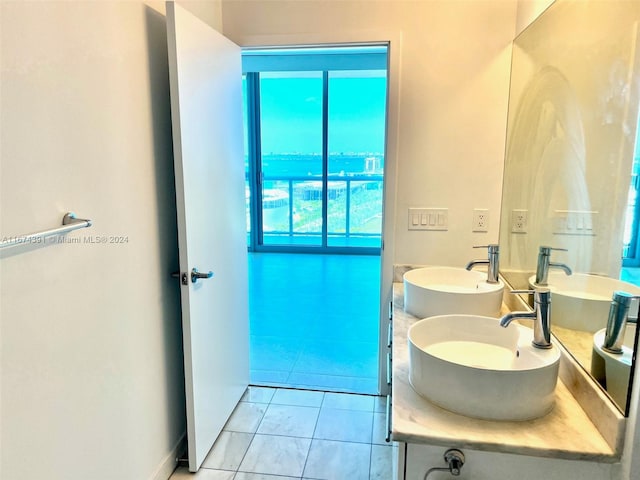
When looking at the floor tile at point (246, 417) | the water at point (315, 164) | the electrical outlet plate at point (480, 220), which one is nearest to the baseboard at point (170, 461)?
the floor tile at point (246, 417)

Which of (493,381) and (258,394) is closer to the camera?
(493,381)

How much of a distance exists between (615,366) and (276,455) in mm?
1532

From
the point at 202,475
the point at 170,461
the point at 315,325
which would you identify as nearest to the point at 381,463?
the point at 202,475

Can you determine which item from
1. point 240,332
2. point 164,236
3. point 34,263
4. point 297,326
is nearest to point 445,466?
point 34,263

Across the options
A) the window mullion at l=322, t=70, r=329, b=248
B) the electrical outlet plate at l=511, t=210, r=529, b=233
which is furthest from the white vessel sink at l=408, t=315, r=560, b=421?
the window mullion at l=322, t=70, r=329, b=248

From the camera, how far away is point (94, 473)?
1.44 metres

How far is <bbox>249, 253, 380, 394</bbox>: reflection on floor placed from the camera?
2.87 m

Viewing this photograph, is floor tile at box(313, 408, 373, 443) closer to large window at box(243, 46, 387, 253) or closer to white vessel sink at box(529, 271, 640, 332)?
white vessel sink at box(529, 271, 640, 332)

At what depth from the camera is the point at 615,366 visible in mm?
1096

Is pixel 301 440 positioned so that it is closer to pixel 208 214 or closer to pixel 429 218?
pixel 208 214

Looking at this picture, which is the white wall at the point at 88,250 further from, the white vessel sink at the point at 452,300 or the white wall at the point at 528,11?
the white wall at the point at 528,11

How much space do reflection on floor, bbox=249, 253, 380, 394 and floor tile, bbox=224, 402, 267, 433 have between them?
0.91 feet

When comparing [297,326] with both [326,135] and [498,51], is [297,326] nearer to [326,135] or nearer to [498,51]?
[498,51]

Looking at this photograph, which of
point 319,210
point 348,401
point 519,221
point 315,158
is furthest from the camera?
A: point 319,210
